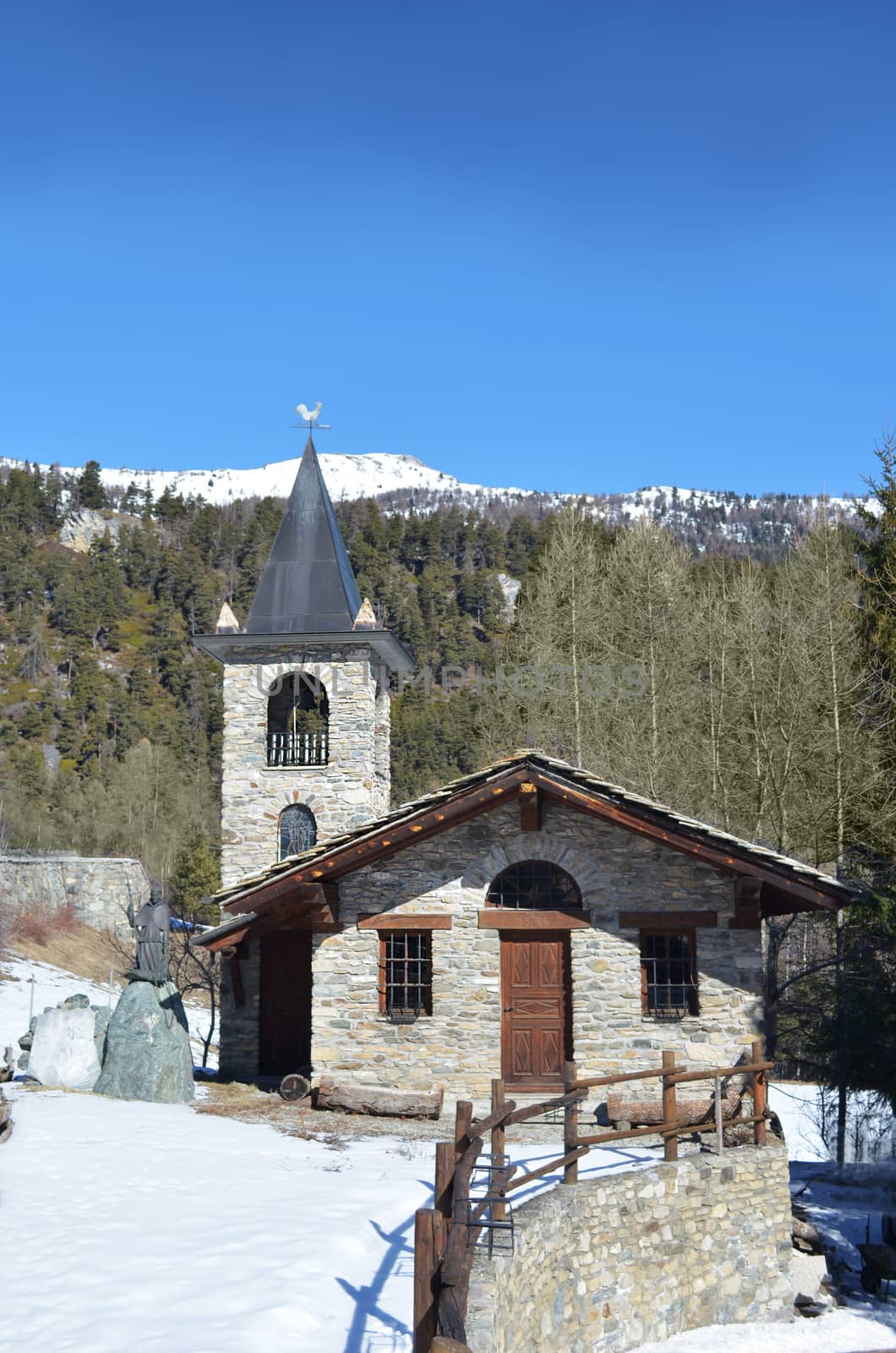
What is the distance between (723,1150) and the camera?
1306cm

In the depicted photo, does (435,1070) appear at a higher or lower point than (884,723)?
lower

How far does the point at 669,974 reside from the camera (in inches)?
620

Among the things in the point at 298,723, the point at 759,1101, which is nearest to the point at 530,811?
the point at 759,1101

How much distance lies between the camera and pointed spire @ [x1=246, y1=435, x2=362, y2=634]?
22547 mm

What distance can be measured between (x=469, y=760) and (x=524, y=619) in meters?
29.3

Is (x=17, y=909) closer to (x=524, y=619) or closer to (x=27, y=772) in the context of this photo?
(x=524, y=619)

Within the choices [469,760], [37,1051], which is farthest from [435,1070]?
[469,760]

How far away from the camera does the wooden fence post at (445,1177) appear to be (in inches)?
299

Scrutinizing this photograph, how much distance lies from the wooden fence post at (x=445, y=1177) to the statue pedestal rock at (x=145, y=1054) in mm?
9581

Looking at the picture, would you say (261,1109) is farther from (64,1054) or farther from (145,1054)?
(64,1054)

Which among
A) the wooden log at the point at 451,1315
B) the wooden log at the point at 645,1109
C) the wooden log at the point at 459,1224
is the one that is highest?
the wooden log at the point at 459,1224

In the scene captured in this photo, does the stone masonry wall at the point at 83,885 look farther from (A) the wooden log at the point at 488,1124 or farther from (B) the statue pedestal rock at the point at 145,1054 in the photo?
(A) the wooden log at the point at 488,1124

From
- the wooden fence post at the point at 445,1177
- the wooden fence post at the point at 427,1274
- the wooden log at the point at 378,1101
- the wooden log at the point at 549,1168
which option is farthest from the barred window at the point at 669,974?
the wooden fence post at the point at 427,1274

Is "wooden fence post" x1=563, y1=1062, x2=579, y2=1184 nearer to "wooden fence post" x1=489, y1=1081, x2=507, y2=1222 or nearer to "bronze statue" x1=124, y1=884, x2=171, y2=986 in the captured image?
"wooden fence post" x1=489, y1=1081, x2=507, y2=1222
